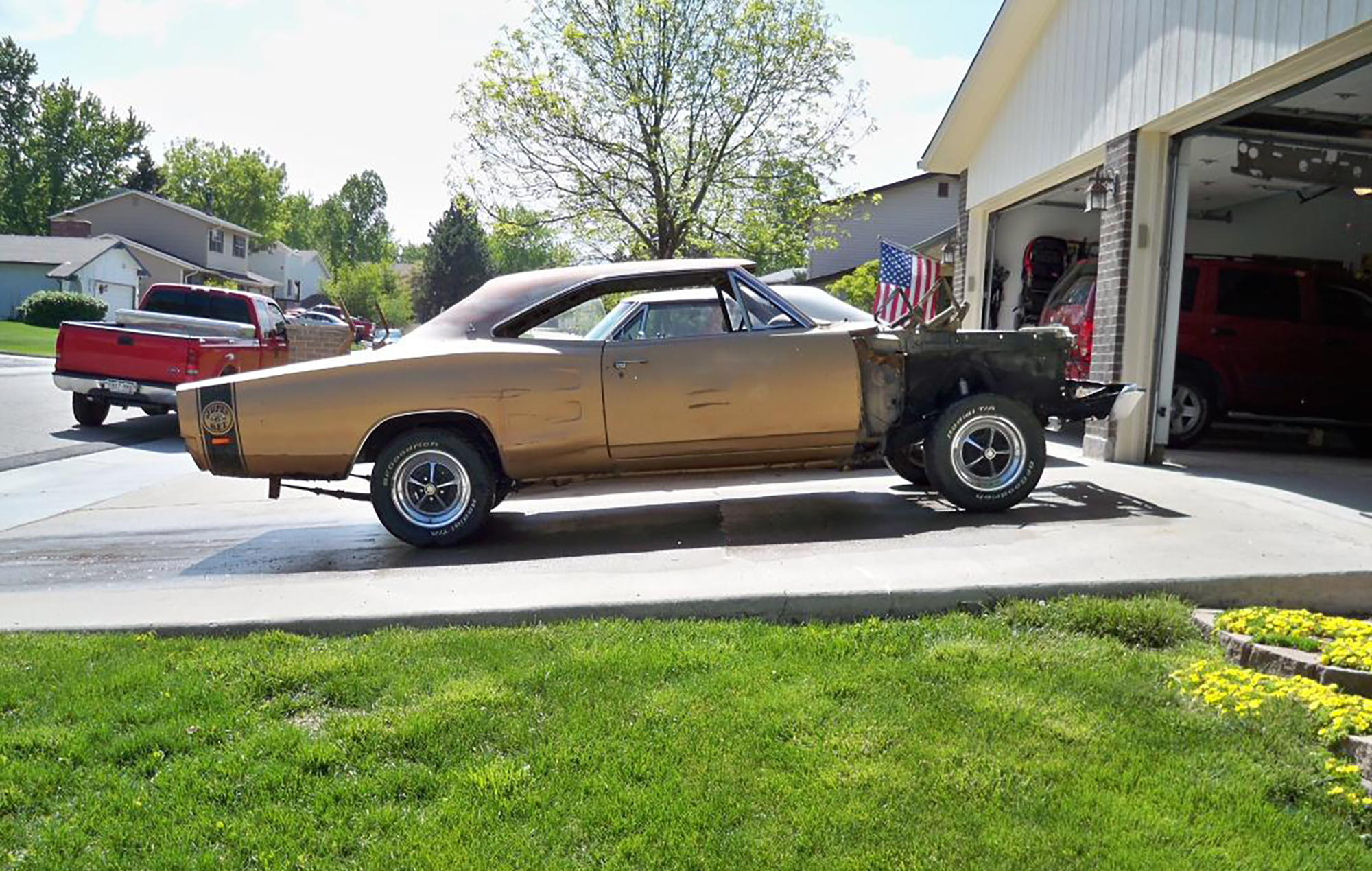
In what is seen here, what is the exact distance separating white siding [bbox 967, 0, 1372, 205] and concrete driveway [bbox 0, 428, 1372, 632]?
10.2ft

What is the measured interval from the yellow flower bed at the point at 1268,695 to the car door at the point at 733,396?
303cm

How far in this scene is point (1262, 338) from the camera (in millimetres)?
10234

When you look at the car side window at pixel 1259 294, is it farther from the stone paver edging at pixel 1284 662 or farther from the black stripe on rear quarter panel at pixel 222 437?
the black stripe on rear quarter panel at pixel 222 437

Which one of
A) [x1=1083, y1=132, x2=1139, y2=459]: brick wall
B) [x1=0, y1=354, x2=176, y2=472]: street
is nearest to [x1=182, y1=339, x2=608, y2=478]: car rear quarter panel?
[x1=1083, y1=132, x2=1139, y2=459]: brick wall

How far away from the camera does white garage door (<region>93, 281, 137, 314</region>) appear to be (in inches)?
1777

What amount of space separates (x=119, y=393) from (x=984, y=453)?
36.8 feet

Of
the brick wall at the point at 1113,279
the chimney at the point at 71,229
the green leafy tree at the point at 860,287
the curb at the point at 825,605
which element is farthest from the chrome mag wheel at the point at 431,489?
the chimney at the point at 71,229

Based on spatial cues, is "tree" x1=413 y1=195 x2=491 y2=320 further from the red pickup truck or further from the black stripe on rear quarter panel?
the black stripe on rear quarter panel

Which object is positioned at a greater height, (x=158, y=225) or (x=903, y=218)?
(x=158, y=225)

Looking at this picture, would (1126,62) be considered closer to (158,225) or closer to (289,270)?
(158,225)

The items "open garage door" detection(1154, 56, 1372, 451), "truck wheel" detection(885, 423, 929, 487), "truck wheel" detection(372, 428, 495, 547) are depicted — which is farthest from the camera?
"open garage door" detection(1154, 56, 1372, 451)

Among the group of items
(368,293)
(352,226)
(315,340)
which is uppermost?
(352,226)

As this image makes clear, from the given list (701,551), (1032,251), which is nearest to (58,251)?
(1032,251)

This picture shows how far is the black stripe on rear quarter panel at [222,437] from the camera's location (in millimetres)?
5820
